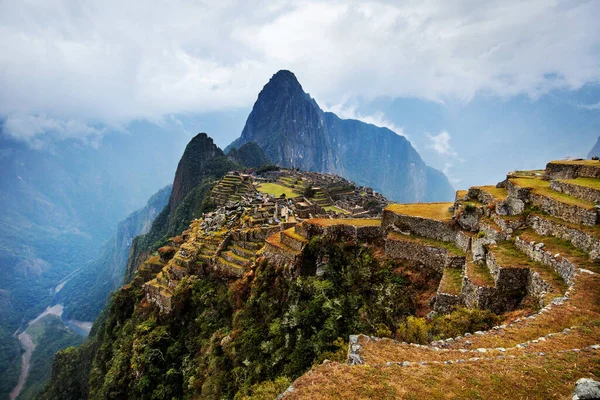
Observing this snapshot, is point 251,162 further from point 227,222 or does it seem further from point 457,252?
point 457,252

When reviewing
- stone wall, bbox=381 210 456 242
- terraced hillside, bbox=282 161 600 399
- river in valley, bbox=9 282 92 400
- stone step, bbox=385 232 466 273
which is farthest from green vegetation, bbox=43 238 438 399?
river in valley, bbox=9 282 92 400

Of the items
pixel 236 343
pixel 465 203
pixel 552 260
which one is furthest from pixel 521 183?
pixel 236 343

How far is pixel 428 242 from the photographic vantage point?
1460 cm

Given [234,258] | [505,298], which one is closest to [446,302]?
[505,298]

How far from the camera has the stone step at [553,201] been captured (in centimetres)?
976

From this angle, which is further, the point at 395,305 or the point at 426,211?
the point at 426,211

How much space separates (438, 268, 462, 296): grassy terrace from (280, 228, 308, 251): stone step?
7877 millimetres

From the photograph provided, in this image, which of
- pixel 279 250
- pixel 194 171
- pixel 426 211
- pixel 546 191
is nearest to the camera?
pixel 546 191

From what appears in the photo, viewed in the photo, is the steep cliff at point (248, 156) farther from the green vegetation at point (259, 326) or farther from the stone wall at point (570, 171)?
the stone wall at point (570, 171)

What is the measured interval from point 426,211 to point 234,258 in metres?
14.1

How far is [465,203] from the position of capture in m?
14.9

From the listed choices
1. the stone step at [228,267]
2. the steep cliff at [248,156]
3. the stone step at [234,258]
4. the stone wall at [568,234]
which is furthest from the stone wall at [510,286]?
the steep cliff at [248,156]

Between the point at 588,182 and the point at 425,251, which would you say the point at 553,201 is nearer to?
the point at 588,182

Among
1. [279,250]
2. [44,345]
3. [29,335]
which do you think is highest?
[279,250]
